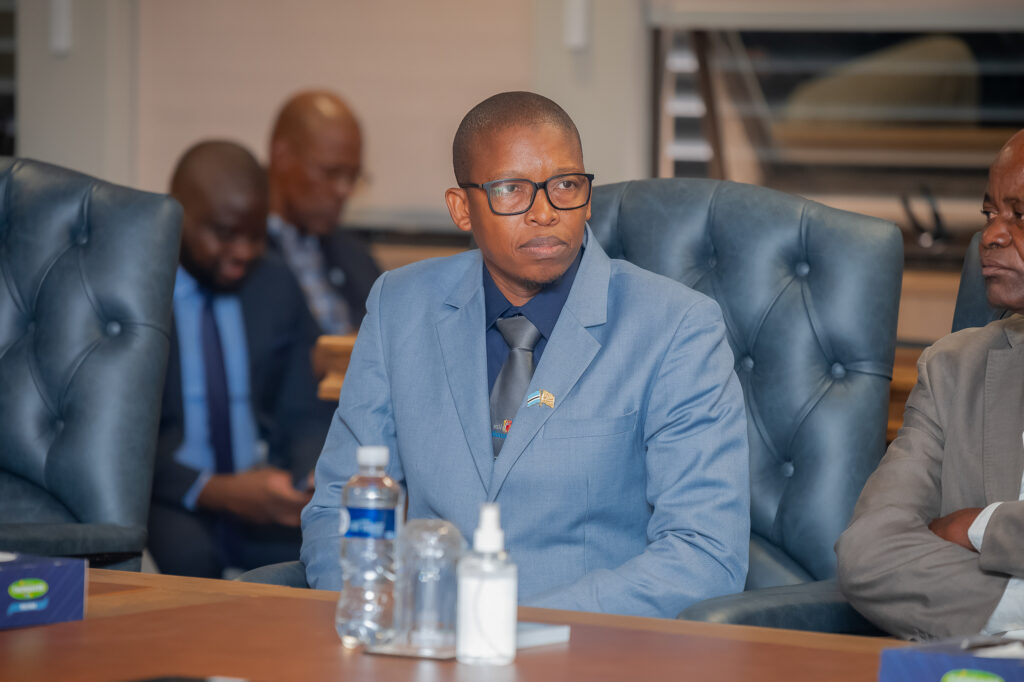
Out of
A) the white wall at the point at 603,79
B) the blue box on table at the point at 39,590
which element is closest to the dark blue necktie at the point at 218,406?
the white wall at the point at 603,79

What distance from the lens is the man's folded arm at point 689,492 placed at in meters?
1.57

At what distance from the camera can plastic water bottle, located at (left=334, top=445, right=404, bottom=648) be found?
1121 millimetres

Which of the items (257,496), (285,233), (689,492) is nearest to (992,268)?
(689,492)

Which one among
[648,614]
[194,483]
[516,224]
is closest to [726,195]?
[516,224]

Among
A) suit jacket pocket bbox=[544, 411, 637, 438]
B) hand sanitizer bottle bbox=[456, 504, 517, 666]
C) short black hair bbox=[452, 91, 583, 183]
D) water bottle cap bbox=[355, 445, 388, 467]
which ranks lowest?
suit jacket pocket bbox=[544, 411, 637, 438]

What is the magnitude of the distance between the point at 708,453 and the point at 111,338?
1057 mm

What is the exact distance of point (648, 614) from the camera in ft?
5.18

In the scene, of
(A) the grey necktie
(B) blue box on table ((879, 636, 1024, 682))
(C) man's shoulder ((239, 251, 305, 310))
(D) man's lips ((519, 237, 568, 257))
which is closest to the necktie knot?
(A) the grey necktie

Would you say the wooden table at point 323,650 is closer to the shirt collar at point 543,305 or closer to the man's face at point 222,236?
the shirt collar at point 543,305

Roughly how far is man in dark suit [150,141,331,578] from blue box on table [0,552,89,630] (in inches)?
81.8

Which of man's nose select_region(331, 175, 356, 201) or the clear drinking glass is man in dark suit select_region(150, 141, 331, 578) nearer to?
man's nose select_region(331, 175, 356, 201)

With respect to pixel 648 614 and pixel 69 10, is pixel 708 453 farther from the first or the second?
pixel 69 10

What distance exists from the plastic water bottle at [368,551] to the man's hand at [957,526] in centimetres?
83

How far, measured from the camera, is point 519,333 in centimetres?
186
